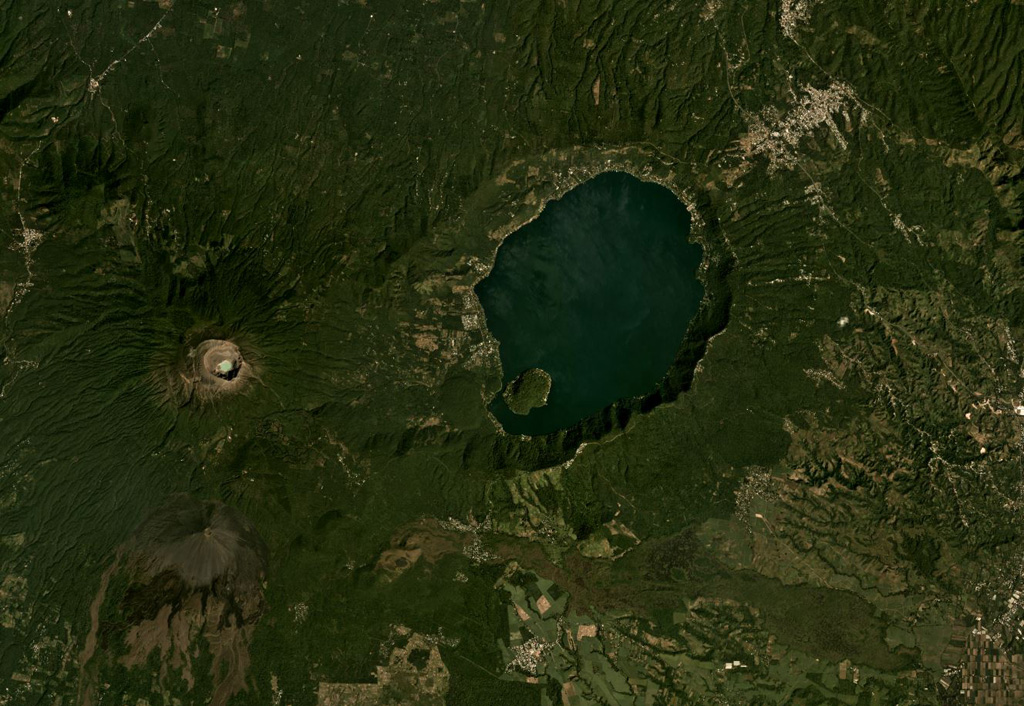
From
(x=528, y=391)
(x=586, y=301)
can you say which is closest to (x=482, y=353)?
(x=528, y=391)

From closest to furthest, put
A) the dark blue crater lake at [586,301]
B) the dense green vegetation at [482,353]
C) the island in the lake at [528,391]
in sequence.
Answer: the dense green vegetation at [482,353]
the island in the lake at [528,391]
the dark blue crater lake at [586,301]

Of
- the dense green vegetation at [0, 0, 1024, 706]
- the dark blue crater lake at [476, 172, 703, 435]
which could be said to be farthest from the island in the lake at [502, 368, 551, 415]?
the dense green vegetation at [0, 0, 1024, 706]

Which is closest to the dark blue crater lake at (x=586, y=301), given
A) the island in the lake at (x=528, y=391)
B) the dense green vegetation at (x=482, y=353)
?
the island in the lake at (x=528, y=391)

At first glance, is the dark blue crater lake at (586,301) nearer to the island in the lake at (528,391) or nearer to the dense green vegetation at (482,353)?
the island in the lake at (528,391)

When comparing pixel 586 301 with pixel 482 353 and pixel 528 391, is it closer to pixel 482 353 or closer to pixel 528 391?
pixel 528 391

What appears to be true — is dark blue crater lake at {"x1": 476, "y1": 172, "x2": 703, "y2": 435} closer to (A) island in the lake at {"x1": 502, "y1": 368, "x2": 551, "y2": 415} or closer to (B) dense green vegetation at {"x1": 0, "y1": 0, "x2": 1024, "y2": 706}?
(A) island in the lake at {"x1": 502, "y1": 368, "x2": 551, "y2": 415}

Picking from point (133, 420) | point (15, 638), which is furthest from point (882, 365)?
point (15, 638)

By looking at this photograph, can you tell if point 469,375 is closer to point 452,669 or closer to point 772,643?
point 452,669
